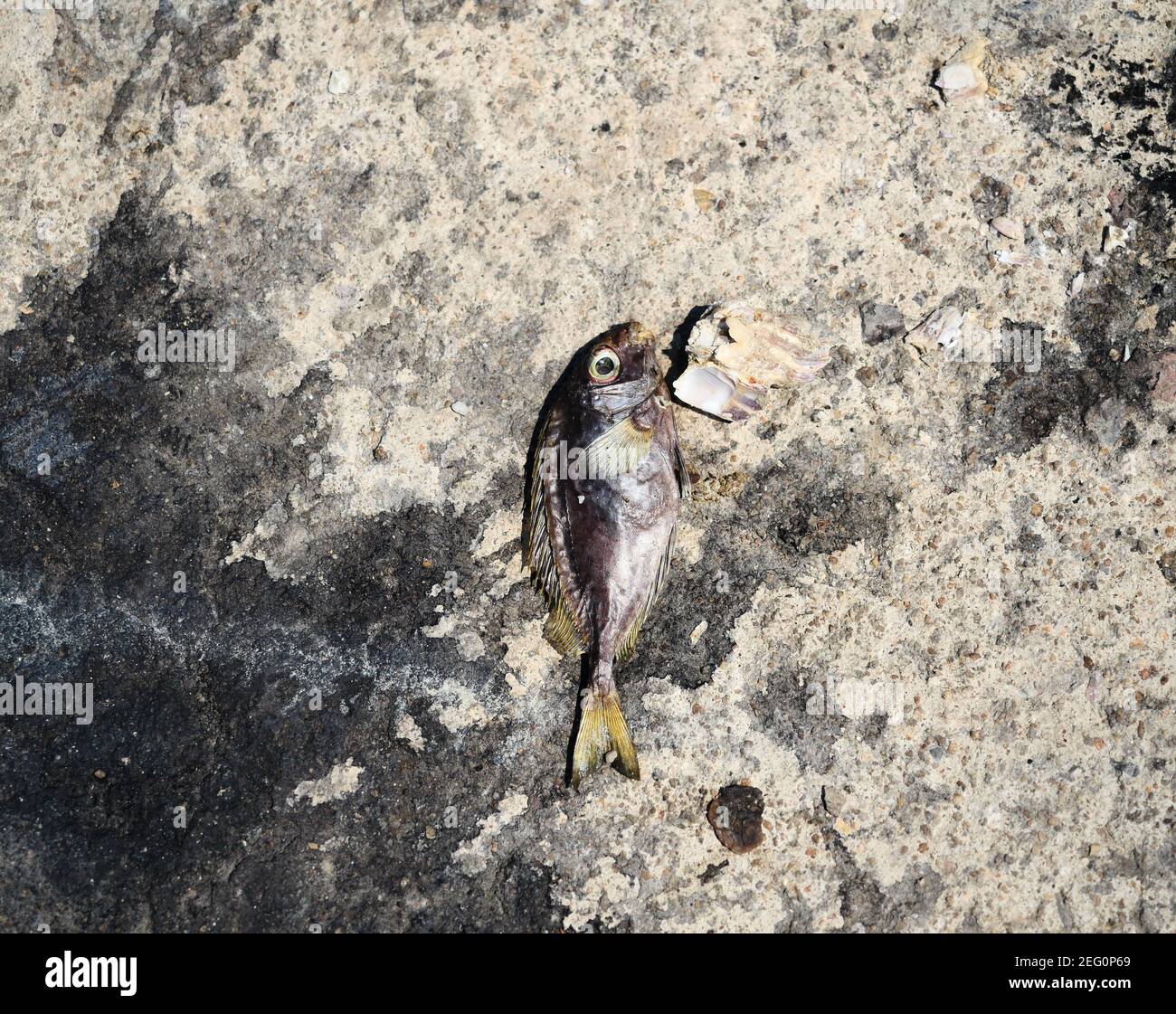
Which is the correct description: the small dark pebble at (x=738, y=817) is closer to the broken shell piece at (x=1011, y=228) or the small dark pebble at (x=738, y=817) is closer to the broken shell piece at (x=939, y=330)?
the broken shell piece at (x=939, y=330)

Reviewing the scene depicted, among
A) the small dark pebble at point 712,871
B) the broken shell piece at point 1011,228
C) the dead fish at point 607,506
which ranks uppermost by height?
the broken shell piece at point 1011,228

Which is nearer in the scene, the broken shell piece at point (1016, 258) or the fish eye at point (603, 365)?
the fish eye at point (603, 365)

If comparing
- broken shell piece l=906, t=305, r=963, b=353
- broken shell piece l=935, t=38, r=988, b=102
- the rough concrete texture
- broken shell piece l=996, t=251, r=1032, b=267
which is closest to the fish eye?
the rough concrete texture

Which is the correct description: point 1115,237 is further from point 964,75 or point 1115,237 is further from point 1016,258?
point 964,75

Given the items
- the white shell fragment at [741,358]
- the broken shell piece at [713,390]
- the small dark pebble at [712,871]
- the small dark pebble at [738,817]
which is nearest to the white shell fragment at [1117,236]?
the white shell fragment at [741,358]

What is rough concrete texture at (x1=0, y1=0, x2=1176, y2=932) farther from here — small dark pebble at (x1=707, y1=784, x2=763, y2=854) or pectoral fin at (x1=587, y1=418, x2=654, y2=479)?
pectoral fin at (x1=587, y1=418, x2=654, y2=479)
